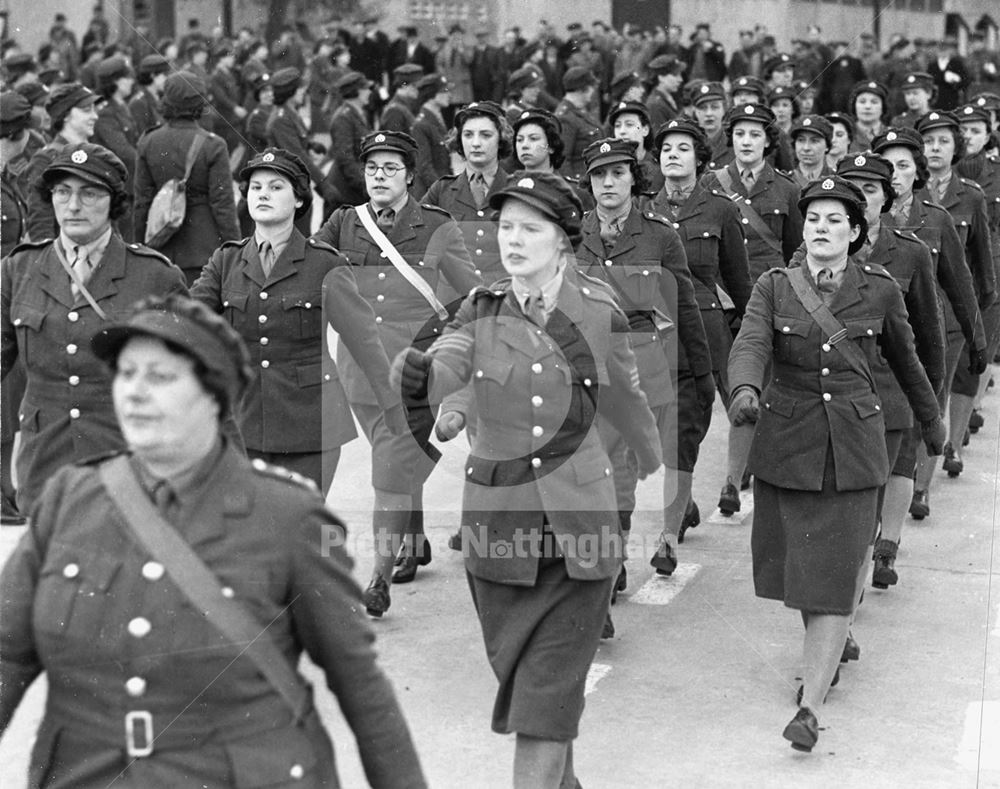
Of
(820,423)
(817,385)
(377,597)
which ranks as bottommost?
(377,597)

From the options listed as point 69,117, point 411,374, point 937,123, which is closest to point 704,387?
point 937,123

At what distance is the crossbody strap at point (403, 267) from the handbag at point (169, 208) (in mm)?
2938

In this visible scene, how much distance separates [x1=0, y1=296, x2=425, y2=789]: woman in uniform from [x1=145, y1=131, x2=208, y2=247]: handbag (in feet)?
23.3

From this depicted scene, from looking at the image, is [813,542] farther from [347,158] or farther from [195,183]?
[347,158]

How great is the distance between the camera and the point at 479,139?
8898 mm

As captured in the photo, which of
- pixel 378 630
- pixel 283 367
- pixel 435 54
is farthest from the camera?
pixel 435 54

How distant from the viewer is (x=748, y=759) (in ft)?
18.0

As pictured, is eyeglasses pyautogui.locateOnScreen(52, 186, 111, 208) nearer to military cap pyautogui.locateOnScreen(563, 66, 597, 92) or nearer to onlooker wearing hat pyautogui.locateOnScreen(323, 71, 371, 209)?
onlooker wearing hat pyautogui.locateOnScreen(323, 71, 371, 209)

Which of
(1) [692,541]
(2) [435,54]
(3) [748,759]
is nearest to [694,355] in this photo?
(1) [692,541]

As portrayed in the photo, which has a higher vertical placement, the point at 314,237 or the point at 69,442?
the point at 314,237

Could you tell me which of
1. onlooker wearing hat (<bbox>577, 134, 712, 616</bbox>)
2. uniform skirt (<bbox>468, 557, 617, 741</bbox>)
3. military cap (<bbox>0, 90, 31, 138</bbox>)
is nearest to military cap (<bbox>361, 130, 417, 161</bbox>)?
onlooker wearing hat (<bbox>577, 134, 712, 616</bbox>)

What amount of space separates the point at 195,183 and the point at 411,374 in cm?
594

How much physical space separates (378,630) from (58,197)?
231 cm

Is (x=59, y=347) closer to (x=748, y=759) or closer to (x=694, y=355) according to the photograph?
(x=748, y=759)
